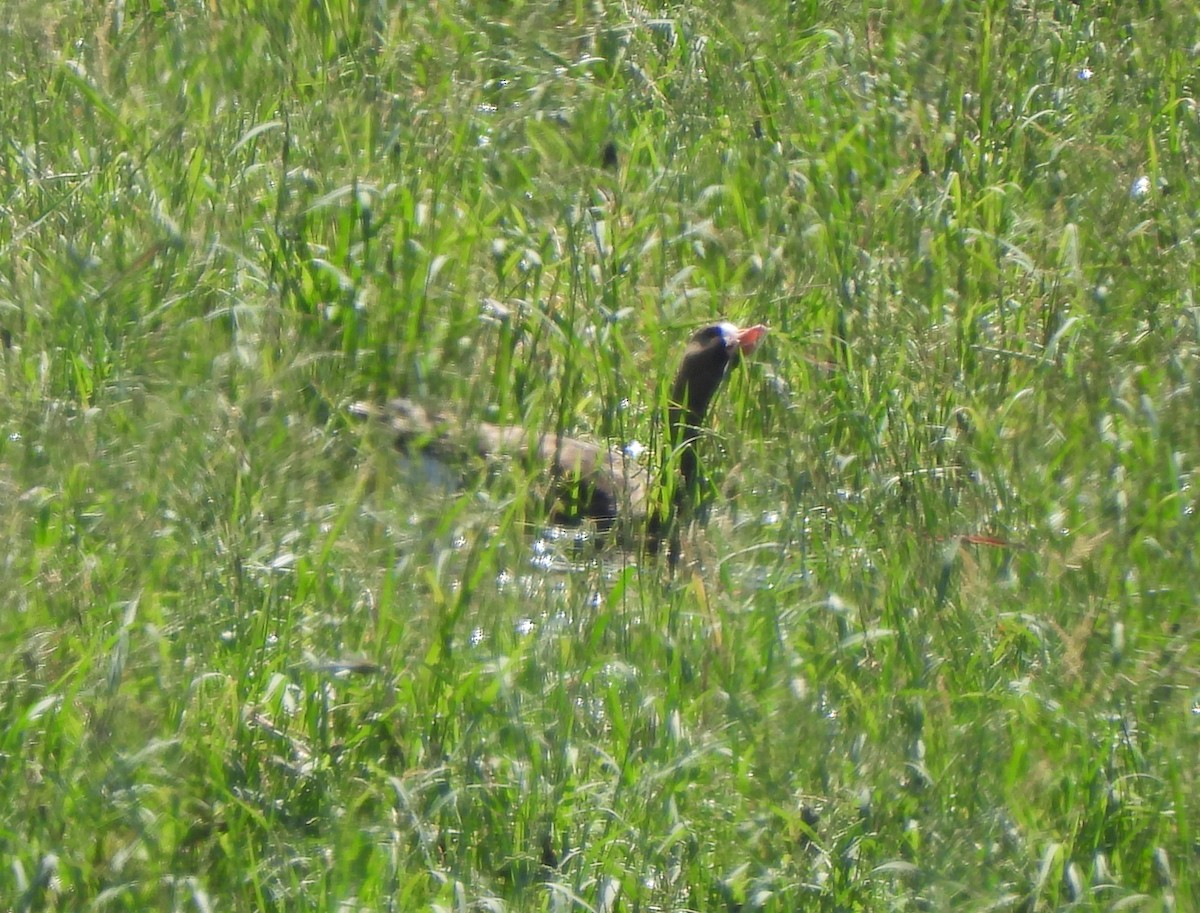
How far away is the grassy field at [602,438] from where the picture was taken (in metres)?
3.24

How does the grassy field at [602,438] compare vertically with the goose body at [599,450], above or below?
above

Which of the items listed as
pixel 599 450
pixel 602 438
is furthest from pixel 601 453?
pixel 602 438

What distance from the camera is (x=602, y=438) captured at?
196 inches

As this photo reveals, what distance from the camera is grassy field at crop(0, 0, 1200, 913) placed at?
3240 millimetres

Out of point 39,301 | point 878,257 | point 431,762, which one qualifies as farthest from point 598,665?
point 878,257

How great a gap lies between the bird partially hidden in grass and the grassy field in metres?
0.08

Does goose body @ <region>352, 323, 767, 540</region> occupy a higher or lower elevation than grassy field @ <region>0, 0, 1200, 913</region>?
lower

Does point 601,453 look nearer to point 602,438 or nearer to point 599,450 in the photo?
point 599,450

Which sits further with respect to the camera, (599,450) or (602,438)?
(602,438)

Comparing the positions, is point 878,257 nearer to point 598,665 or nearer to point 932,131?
point 932,131

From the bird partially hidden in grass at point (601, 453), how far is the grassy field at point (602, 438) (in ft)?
0.28

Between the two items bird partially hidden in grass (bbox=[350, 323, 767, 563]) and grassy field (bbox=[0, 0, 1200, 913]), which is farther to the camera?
bird partially hidden in grass (bbox=[350, 323, 767, 563])

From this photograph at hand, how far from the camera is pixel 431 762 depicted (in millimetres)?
3381

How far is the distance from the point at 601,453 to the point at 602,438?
0.12 meters
